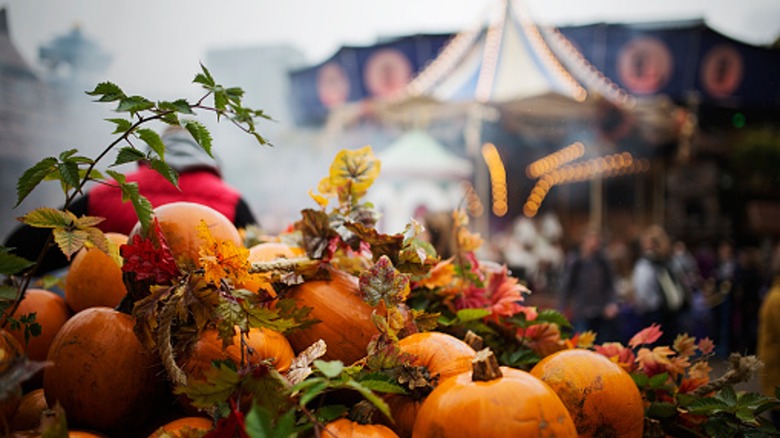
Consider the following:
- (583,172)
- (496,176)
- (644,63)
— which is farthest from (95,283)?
(583,172)

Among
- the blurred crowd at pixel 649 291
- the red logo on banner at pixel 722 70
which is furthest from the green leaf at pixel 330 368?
the red logo on banner at pixel 722 70

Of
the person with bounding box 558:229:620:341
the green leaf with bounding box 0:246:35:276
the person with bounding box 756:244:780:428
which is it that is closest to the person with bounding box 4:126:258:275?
the green leaf with bounding box 0:246:35:276

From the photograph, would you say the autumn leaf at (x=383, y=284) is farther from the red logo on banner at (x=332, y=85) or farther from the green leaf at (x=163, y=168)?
the red logo on banner at (x=332, y=85)

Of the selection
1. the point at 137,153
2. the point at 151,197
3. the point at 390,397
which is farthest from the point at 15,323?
the point at 151,197

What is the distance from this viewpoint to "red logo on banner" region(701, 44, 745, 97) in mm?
7734

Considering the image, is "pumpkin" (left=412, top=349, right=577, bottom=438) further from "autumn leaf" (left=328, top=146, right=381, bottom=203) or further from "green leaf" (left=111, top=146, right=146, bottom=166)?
"green leaf" (left=111, top=146, right=146, bottom=166)

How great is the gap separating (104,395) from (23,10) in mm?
3043

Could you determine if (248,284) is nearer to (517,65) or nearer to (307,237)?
(307,237)

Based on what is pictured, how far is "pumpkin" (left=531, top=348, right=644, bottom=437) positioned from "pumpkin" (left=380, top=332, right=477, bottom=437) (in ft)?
0.68

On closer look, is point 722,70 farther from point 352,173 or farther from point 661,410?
point 352,173

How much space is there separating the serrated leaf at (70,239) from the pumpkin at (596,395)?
3.25ft

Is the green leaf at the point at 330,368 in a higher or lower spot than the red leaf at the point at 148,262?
lower

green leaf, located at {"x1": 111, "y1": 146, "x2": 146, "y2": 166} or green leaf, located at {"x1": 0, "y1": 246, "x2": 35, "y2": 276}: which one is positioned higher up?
green leaf, located at {"x1": 111, "y1": 146, "x2": 146, "y2": 166}

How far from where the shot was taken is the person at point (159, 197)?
2.21 meters
